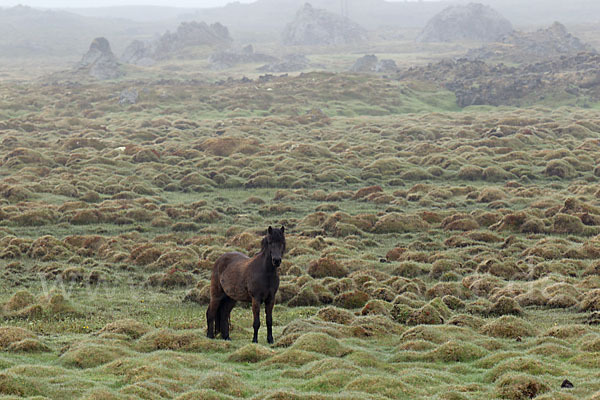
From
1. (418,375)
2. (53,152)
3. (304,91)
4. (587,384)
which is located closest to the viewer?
(587,384)

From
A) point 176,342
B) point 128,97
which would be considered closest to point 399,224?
point 176,342

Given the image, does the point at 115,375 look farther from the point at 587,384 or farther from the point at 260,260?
the point at 587,384

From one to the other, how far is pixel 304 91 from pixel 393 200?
8314 centimetres

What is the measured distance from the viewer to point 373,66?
182375mm

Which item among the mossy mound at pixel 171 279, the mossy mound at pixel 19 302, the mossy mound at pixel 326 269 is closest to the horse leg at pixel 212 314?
the mossy mound at pixel 19 302

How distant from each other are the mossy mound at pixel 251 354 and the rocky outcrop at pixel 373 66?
16134cm

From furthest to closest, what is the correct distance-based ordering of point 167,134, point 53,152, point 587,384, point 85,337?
point 167,134 < point 53,152 < point 85,337 < point 587,384

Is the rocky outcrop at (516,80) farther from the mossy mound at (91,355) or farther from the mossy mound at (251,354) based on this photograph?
the mossy mound at (91,355)

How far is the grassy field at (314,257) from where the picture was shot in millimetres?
14609

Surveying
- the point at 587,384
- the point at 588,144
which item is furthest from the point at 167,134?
the point at 587,384

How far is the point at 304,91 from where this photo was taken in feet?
416

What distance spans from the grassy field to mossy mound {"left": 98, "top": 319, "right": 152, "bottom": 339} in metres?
0.09

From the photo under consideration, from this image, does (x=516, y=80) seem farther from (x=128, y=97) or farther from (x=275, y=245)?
(x=275, y=245)

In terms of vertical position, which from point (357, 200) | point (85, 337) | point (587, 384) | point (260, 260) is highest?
point (260, 260)
